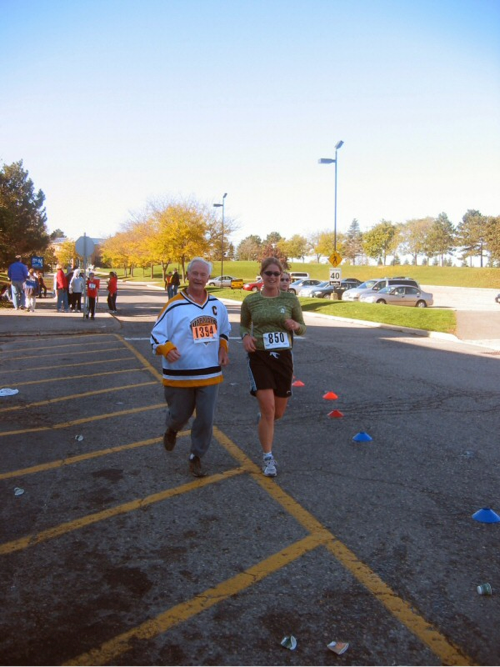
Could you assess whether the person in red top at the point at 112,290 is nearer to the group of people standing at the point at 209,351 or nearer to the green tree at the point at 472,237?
the group of people standing at the point at 209,351

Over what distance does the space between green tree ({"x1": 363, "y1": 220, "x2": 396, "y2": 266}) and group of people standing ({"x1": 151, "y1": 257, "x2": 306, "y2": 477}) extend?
116 m

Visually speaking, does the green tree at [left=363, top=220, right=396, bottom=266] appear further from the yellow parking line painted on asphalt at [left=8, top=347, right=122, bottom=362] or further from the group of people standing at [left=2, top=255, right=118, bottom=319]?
the yellow parking line painted on asphalt at [left=8, top=347, right=122, bottom=362]

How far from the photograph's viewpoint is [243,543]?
335 centimetres

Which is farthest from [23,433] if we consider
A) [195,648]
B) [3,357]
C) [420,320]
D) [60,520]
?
[420,320]

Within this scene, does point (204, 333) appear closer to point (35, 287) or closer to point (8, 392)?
point (8, 392)

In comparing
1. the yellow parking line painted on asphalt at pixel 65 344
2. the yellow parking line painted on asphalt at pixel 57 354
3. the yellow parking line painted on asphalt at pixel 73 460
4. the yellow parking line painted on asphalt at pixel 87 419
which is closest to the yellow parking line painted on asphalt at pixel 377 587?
the yellow parking line painted on asphalt at pixel 73 460

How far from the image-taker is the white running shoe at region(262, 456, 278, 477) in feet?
14.7

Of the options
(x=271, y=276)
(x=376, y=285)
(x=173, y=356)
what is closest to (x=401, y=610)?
(x=173, y=356)

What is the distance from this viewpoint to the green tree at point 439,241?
Result: 12256 cm

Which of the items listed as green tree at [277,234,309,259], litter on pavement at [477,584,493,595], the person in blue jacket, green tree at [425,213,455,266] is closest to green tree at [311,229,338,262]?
green tree at [277,234,309,259]

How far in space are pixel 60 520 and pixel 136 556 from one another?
2.54 ft

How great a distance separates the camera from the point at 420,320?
65.3 ft

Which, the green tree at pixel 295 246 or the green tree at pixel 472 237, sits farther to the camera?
the green tree at pixel 295 246

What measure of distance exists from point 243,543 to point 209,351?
1.61 metres
